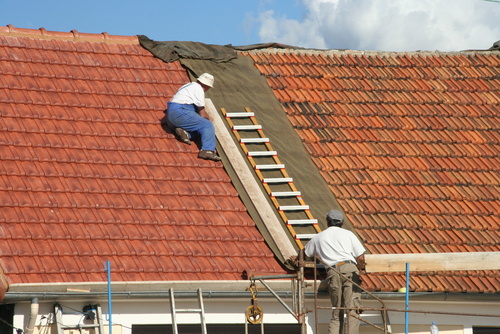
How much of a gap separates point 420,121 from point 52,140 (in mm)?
5770

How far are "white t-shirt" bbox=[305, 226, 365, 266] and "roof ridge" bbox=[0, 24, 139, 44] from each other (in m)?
5.12

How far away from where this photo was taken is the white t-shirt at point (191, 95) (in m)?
13.1

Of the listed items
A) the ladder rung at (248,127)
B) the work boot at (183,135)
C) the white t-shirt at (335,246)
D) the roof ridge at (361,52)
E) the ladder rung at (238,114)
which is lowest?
the white t-shirt at (335,246)

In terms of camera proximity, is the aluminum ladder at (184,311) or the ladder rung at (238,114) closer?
the aluminum ladder at (184,311)

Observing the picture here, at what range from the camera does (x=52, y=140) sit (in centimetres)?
1241

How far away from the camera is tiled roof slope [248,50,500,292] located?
41.7 feet

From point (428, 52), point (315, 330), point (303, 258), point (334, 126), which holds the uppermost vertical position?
point (428, 52)

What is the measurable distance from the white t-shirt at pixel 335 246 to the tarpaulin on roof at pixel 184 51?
14.9 feet

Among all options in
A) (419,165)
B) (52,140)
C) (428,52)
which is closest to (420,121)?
(419,165)

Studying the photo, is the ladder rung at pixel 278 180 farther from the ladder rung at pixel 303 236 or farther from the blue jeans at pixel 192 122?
the ladder rung at pixel 303 236

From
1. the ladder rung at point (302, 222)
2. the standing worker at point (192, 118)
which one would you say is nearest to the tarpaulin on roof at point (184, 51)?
the standing worker at point (192, 118)

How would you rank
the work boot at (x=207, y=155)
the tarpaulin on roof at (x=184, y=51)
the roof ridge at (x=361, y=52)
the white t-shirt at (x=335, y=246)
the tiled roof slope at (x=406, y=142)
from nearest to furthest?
the white t-shirt at (x=335, y=246) → the tiled roof slope at (x=406, y=142) → the work boot at (x=207, y=155) → the tarpaulin on roof at (x=184, y=51) → the roof ridge at (x=361, y=52)

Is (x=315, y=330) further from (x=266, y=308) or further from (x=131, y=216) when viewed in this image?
(x=131, y=216)

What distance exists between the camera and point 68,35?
565 inches
